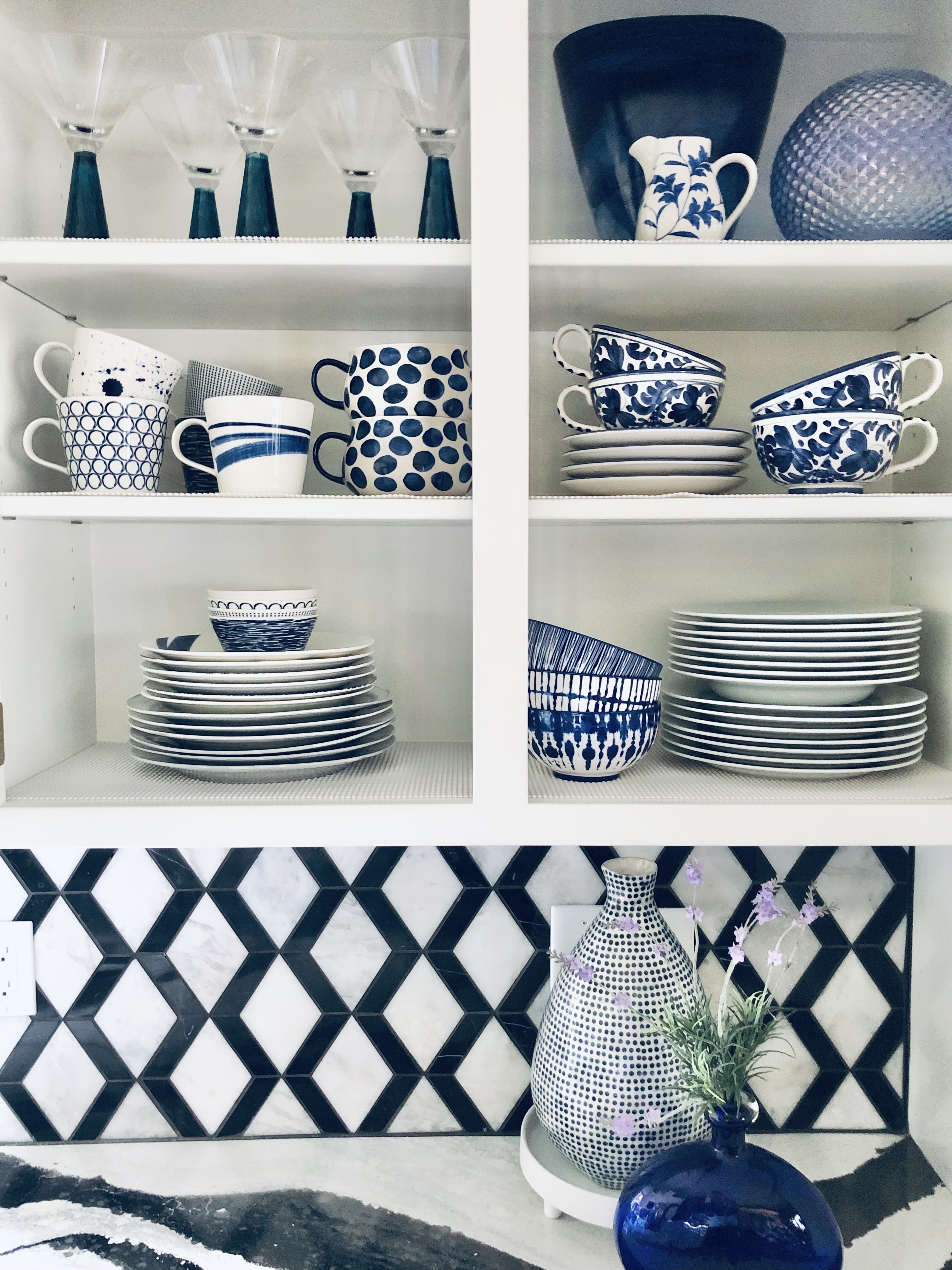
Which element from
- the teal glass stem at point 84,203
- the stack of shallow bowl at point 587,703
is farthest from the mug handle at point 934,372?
the teal glass stem at point 84,203

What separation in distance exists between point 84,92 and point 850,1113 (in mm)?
1368

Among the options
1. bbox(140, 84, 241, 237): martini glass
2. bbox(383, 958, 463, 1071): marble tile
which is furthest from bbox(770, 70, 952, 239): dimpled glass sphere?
bbox(383, 958, 463, 1071): marble tile

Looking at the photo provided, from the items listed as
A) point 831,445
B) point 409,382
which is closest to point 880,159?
point 831,445

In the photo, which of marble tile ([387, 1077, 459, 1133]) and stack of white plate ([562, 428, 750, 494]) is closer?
stack of white plate ([562, 428, 750, 494])

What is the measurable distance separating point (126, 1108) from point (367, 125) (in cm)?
112

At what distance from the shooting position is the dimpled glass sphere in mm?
872

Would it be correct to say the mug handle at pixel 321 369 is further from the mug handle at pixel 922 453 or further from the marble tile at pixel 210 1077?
the marble tile at pixel 210 1077

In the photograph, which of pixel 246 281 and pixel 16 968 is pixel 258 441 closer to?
pixel 246 281

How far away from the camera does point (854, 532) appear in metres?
1.12

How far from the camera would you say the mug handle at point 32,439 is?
2.95 feet

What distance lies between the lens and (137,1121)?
45.1 inches

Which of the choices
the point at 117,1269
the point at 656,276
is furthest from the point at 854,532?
the point at 117,1269

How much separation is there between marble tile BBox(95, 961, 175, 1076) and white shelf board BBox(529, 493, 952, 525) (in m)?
0.75

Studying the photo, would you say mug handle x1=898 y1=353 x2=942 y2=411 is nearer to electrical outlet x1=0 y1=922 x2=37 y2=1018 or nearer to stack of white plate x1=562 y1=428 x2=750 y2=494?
stack of white plate x1=562 y1=428 x2=750 y2=494
